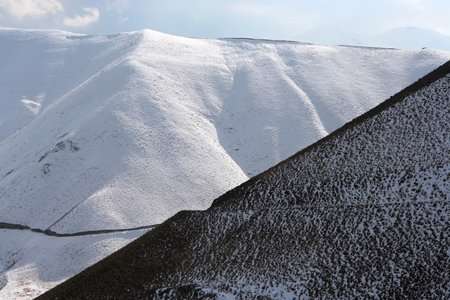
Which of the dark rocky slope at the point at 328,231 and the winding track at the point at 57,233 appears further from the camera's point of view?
the winding track at the point at 57,233

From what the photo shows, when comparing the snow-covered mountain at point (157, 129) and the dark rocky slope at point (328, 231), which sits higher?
the dark rocky slope at point (328, 231)

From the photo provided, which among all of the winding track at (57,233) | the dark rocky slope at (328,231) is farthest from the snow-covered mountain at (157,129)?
the dark rocky slope at (328,231)

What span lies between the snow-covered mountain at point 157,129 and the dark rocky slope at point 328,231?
24791mm

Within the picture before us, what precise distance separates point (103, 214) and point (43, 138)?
3166 centimetres

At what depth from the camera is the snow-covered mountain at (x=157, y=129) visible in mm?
56469

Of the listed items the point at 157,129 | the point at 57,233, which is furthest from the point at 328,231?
the point at 157,129

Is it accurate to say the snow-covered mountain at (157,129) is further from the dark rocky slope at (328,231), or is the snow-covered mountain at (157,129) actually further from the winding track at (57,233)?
the dark rocky slope at (328,231)

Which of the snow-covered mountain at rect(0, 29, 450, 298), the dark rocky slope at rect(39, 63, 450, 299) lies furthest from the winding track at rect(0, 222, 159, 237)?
the dark rocky slope at rect(39, 63, 450, 299)

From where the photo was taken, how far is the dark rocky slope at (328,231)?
2097 cm

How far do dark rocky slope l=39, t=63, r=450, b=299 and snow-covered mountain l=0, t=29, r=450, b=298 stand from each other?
976 inches

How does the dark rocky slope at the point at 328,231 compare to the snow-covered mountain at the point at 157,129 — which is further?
the snow-covered mountain at the point at 157,129

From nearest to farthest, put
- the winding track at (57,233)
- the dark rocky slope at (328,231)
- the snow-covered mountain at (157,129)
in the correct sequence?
the dark rocky slope at (328,231)
the winding track at (57,233)
the snow-covered mountain at (157,129)


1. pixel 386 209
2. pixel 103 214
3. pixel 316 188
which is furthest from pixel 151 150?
pixel 386 209

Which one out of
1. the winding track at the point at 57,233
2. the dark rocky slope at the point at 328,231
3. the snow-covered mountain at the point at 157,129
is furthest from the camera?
the snow-covered mountain at the point at 157,129
